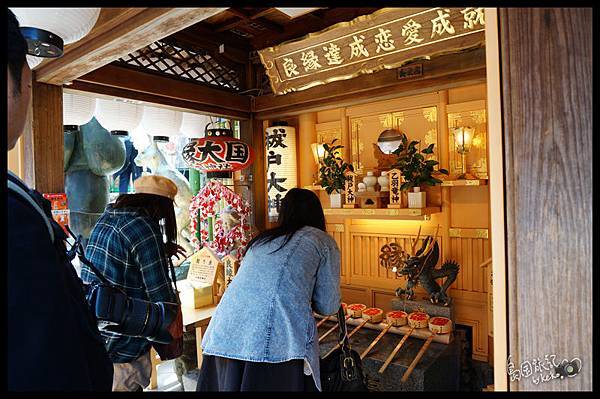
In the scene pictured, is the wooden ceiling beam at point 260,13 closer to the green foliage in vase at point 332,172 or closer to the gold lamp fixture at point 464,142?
the green foliage in vase at point 332,172

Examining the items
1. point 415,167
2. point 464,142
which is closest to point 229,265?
point 415,167

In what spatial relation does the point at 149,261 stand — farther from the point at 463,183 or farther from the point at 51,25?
the point at 463,183

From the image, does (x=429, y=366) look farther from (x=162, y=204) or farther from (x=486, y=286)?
(x=162, y=204)

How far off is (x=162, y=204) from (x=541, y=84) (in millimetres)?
2127

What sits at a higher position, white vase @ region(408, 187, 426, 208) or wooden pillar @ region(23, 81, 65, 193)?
wooden pillar @ region(23, 81, 65, 193)

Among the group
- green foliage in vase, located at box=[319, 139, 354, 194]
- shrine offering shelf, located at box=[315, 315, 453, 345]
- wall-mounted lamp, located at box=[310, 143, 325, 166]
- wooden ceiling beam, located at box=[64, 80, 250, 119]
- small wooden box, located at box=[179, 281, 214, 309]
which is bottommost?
shrine offering shelf, located at box=[315, 315, 453, 345]

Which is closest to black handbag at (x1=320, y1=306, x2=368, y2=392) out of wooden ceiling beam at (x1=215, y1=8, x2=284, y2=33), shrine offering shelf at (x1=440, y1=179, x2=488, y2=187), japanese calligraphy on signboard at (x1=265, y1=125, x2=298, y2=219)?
shrine offering shelf at (x1=440, y1=179, x2=488, y2=187)

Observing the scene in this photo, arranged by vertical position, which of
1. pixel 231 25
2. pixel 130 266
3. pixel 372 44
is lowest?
pixel 130 266

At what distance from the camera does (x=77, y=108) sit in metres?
3.54

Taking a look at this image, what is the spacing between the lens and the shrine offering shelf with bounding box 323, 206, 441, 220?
14.4ft

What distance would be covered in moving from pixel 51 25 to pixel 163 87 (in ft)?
7.03

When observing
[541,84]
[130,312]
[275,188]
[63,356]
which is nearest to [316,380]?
[130,312]

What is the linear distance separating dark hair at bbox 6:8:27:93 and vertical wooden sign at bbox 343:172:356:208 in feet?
13.4

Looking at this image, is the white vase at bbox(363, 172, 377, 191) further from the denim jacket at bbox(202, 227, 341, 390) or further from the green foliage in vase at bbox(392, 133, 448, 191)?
the denim jacket at bbox(202, 227, 341, 390)
